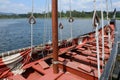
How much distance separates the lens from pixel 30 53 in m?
8.09

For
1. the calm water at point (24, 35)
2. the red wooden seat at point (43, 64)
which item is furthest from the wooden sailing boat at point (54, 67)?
the calm water at point (24, 35)

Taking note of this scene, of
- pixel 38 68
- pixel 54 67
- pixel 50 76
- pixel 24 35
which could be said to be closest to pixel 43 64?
pixel 38 68

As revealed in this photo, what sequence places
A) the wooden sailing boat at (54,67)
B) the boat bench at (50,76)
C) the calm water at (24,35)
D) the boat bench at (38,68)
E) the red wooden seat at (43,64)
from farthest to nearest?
the calm water at (24,35) → the red wooden seat at (43,64) → the boat bench at (38,68) → the wooden sailing boat at (54,67) → the boat bench at (50,76)

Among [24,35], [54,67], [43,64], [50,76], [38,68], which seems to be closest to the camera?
[50,76]

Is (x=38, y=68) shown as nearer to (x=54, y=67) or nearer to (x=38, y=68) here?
(x=38, y=68)

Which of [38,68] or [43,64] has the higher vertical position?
[43,64]

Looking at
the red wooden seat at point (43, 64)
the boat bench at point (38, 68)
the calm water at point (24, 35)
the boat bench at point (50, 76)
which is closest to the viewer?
the boat bench at point (50, 76)

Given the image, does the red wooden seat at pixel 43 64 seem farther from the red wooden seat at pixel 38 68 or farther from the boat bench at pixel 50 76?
the boat bench at pixel 50 76

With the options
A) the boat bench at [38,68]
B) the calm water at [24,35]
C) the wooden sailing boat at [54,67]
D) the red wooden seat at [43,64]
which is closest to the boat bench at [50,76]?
the wooden sailing boat at [54,67]

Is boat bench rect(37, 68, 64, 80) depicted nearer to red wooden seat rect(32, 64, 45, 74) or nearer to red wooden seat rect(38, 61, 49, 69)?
red wooden seat rect(32, 64, 45, 74)

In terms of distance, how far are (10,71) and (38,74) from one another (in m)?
1.13

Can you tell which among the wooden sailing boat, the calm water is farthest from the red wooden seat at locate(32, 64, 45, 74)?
the calm water

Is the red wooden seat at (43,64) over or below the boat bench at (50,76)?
over

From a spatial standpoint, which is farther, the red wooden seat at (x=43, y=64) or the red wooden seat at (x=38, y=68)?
the red wooden seat at (x=43, y=64)
